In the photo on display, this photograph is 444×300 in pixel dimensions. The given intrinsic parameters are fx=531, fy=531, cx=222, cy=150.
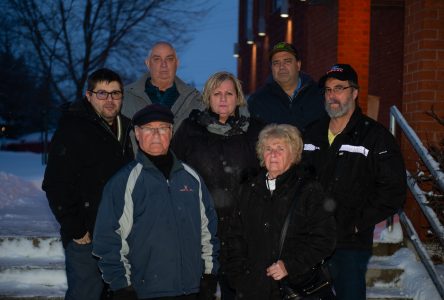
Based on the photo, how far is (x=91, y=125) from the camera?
3.75 m

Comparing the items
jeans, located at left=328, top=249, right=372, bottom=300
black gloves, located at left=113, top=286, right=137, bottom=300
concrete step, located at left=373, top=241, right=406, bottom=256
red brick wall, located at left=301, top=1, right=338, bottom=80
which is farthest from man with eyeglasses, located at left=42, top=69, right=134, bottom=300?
red brick wall, located at left=301, top=1, right=338, bottom=80

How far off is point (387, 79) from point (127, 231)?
10883 mm

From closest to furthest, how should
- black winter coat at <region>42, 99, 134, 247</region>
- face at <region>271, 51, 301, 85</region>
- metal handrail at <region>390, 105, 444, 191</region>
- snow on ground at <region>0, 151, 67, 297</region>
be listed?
black winter coat at <region>42, 99, 134, 247</region>
face at <region>271, 51, 301, 85</region>
metal handrail at <region>390, 105, 444, 191</region>
snow on ground at <region>0, 151, 67, 297</region>

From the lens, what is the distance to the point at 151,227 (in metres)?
3.14

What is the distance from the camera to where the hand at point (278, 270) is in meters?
3.18

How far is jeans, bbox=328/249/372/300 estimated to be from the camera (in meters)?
3.76

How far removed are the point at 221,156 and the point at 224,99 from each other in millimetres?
430

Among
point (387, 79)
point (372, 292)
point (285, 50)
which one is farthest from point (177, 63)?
point (387, 79)

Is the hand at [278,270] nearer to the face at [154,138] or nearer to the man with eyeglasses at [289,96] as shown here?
the face at [154,138]

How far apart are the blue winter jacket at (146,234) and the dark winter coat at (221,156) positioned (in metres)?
0.72

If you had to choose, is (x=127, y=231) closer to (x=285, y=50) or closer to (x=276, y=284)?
(x=276, y=284)

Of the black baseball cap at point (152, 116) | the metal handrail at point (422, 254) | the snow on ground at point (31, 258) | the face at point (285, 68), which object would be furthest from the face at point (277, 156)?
the snow on ground at point (31, 258)

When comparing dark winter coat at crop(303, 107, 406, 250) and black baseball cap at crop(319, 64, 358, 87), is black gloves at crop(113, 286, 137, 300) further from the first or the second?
black baseball cap at crop(319, 64, 358, 87)

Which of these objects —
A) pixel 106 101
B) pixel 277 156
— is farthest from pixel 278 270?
pixel 106 101
